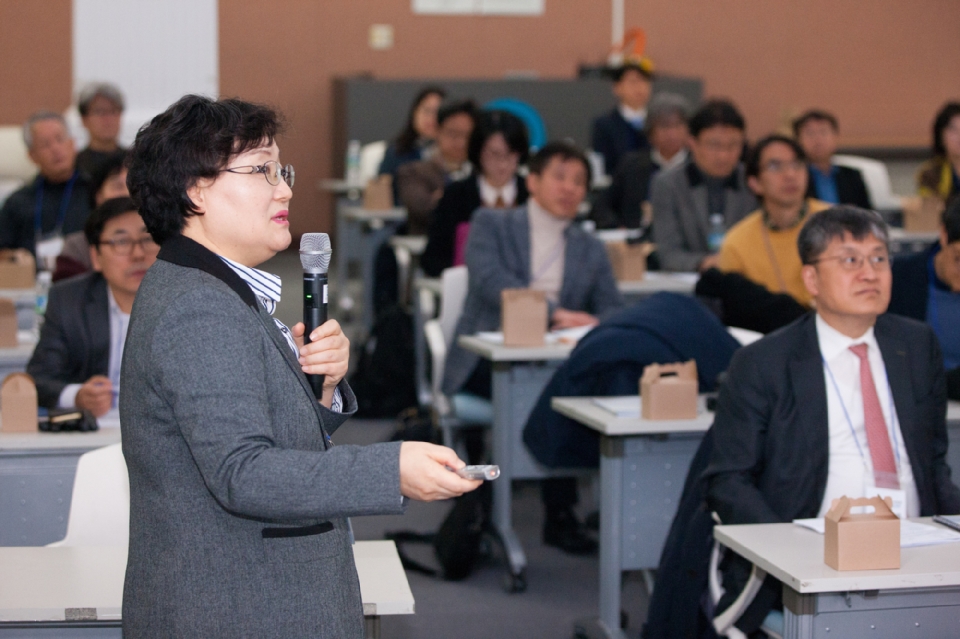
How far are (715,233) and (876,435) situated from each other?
114 inches

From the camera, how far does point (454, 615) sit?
3.23m

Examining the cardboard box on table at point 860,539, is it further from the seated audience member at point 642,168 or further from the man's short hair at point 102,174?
the seated audience member at point 642,168

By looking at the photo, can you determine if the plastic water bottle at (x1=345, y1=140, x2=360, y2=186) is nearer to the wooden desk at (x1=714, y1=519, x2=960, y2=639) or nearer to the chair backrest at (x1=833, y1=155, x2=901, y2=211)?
the chair backrest at (x1=833, y1=155, x2=901, y2=211)

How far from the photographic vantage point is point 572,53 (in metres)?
10.7

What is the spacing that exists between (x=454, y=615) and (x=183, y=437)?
2.02 meters

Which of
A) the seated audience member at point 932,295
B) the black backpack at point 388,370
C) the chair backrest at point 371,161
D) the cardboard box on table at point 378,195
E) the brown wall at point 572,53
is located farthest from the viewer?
the brown wall at point 572,53

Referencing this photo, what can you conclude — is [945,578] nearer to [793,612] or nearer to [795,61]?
[793,612]

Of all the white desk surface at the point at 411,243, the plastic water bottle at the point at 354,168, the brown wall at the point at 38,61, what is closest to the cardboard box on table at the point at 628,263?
the white desk surface at the point at 411,243

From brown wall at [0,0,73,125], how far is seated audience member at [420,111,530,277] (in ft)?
19.7

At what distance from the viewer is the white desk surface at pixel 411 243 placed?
587 centimetres

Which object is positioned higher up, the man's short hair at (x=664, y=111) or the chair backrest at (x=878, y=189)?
the man's short hair at (x=664, y=111)

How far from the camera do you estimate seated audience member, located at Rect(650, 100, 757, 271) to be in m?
5.22

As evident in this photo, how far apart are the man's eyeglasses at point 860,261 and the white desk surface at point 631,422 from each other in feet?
1.81

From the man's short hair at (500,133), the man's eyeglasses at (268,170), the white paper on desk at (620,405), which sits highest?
the man's short hair at (500,133)
